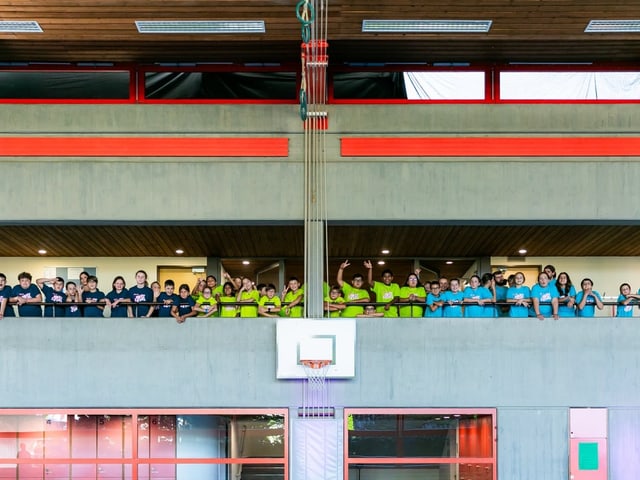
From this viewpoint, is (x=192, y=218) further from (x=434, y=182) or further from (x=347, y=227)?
(x=434, y=182)

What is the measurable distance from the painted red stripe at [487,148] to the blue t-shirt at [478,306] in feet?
6.56

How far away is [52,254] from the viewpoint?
16.0 metres

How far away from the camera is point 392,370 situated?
12.3 meters

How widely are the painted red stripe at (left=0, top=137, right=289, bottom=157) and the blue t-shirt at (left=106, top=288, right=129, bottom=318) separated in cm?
203

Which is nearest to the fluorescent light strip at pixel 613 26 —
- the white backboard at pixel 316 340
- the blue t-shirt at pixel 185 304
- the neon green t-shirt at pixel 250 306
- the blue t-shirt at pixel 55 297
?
the white backboard at pixel 316 340

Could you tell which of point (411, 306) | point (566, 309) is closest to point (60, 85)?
point (411, 306)

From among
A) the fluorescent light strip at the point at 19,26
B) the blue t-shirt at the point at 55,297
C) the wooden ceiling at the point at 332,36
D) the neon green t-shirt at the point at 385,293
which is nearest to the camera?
the wooden ceiling at the point at 332,36

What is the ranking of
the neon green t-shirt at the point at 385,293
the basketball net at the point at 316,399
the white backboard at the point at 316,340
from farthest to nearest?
the neon green t-shirt at the point at 385,293, the basketball net at the point at 316,399, the white backboard at the point at 316,340

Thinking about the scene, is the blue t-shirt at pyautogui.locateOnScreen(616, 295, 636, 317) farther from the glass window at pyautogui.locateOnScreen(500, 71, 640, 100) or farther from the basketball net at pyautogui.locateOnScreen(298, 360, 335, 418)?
the basketball net at pyautogui.locateOnScreen(298, 360, 335, 418)

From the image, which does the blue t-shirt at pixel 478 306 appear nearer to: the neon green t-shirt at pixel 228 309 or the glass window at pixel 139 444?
the glass window at pixel 139 444

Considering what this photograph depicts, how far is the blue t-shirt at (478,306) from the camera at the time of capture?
12523mm

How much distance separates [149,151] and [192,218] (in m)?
1.19

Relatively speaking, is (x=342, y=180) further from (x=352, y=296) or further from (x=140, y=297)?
(x=140, y=297)

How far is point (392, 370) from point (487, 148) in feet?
11.6
